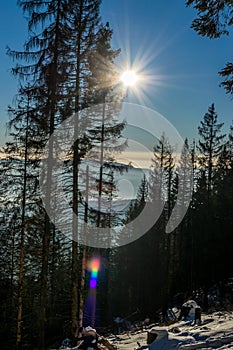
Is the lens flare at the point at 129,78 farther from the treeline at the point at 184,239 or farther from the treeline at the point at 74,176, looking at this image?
the treeline at the point at 184,239

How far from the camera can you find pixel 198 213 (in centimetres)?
3058

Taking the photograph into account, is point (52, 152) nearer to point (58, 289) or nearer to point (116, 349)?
point (116, 349)

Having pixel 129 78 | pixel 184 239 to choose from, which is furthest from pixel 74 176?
pixel 184 239

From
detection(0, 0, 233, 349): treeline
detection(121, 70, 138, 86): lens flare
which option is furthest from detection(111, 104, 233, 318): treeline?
detection(121, 70, 138, 86): lens flare

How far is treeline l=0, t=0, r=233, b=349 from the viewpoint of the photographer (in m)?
12.0

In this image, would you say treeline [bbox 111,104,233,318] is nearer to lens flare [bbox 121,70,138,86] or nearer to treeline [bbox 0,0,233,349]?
treeline [bbox 0,0,233,349]

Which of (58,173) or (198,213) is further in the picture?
(198,213)

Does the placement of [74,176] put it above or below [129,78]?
below

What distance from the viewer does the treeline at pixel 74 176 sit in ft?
39.4

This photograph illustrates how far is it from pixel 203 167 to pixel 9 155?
60.5 feet

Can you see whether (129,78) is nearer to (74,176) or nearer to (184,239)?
(74,176)

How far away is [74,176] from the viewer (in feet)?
42.0

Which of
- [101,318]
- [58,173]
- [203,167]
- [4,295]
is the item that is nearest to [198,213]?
[203,167]

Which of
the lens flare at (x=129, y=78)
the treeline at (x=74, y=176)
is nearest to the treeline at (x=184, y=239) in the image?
the treeline at (x=74, y=176)
